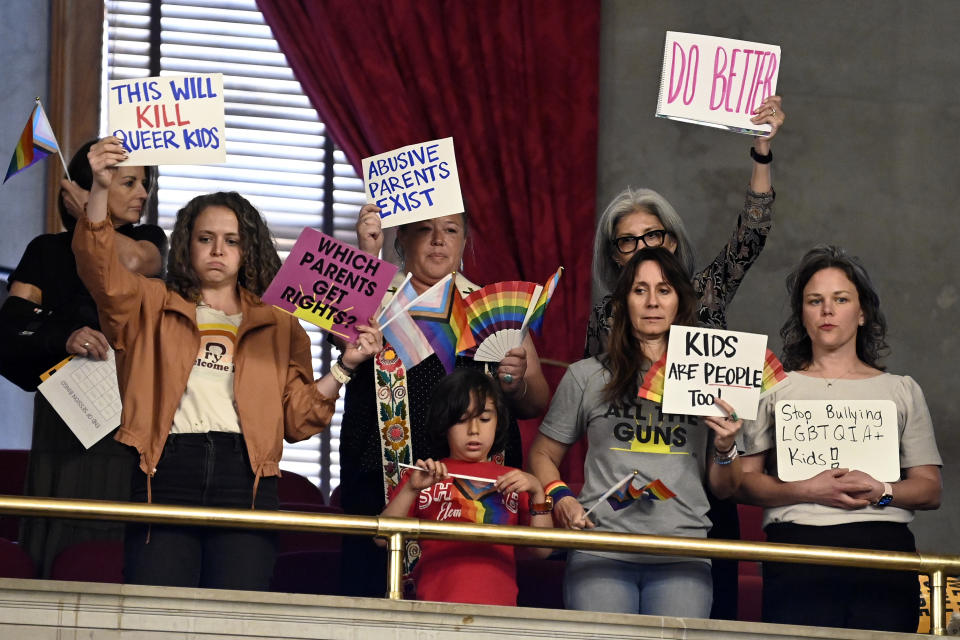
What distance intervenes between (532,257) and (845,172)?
167 centimetres

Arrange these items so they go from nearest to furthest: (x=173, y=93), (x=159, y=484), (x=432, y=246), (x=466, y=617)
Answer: (x=466, y=617)
(x=159, y=484)
(x=173, y=93)
(x=432, y=246)

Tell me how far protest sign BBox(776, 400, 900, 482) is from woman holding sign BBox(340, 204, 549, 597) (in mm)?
770

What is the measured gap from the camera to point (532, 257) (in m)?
6.68

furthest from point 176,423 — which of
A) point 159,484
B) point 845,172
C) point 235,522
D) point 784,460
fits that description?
point 845,172

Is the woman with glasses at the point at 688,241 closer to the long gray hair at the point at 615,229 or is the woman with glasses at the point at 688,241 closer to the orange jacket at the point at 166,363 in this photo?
the long gray hair at the point at 615,229

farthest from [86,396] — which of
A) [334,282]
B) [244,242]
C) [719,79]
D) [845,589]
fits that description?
[845,589]

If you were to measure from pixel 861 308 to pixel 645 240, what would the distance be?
2.22 feet

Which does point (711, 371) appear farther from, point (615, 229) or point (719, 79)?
point (719, 79)

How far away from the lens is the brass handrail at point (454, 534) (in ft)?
10.8

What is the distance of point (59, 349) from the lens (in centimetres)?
420

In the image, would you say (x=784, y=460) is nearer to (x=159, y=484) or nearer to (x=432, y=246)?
(x=432, y=246)

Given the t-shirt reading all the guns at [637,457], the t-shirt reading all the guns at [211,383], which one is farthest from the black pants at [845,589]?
the t-shirt reading all the guns at [211,383]

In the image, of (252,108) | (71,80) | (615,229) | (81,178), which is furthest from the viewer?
(252,108)

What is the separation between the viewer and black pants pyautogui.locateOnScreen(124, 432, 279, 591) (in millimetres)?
3521
